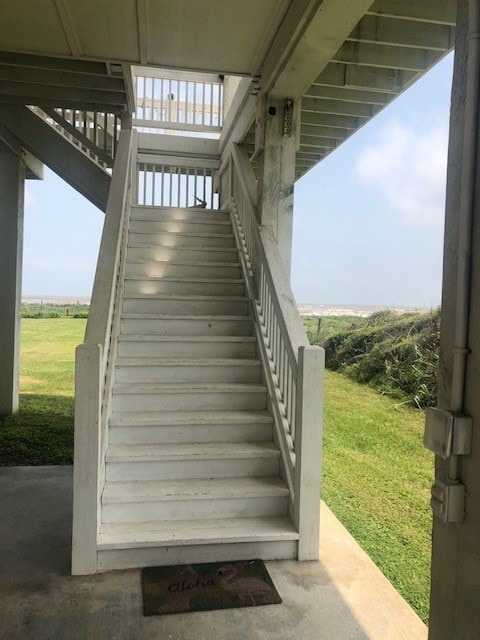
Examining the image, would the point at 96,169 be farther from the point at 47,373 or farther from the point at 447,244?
the point at 47,373

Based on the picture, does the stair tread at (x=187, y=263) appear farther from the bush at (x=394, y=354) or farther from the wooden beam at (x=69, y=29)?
the bush at (x=394, y=354)

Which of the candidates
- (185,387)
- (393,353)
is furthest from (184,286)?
(393,353)

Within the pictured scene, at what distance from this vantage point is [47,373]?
10.3 metres

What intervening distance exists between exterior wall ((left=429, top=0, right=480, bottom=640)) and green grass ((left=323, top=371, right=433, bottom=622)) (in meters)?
1.31

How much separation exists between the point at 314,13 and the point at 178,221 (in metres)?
3.37

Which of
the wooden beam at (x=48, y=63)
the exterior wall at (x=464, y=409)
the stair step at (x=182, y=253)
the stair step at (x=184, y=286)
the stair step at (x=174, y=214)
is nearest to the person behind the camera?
the exterior wall at (x=464, y=409)

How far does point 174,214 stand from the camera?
6.02 m

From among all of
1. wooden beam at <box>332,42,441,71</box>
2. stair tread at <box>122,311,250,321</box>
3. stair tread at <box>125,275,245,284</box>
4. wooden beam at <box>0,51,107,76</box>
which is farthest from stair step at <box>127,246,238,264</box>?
wooden beam at <box>332,42,441,71</box>

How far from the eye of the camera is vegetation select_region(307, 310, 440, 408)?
8.00 metres

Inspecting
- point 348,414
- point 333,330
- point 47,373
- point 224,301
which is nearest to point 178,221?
point 224,301

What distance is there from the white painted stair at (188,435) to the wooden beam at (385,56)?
88.8 inches

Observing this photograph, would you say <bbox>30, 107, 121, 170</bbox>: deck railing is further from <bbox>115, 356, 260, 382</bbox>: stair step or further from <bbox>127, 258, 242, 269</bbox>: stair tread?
<bbox>115, 356, 260, 382</bbox>: stair step

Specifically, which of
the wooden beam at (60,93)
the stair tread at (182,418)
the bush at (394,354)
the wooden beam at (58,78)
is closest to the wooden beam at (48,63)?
the wooden beam at (58,78)

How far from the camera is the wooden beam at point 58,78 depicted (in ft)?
14.4
